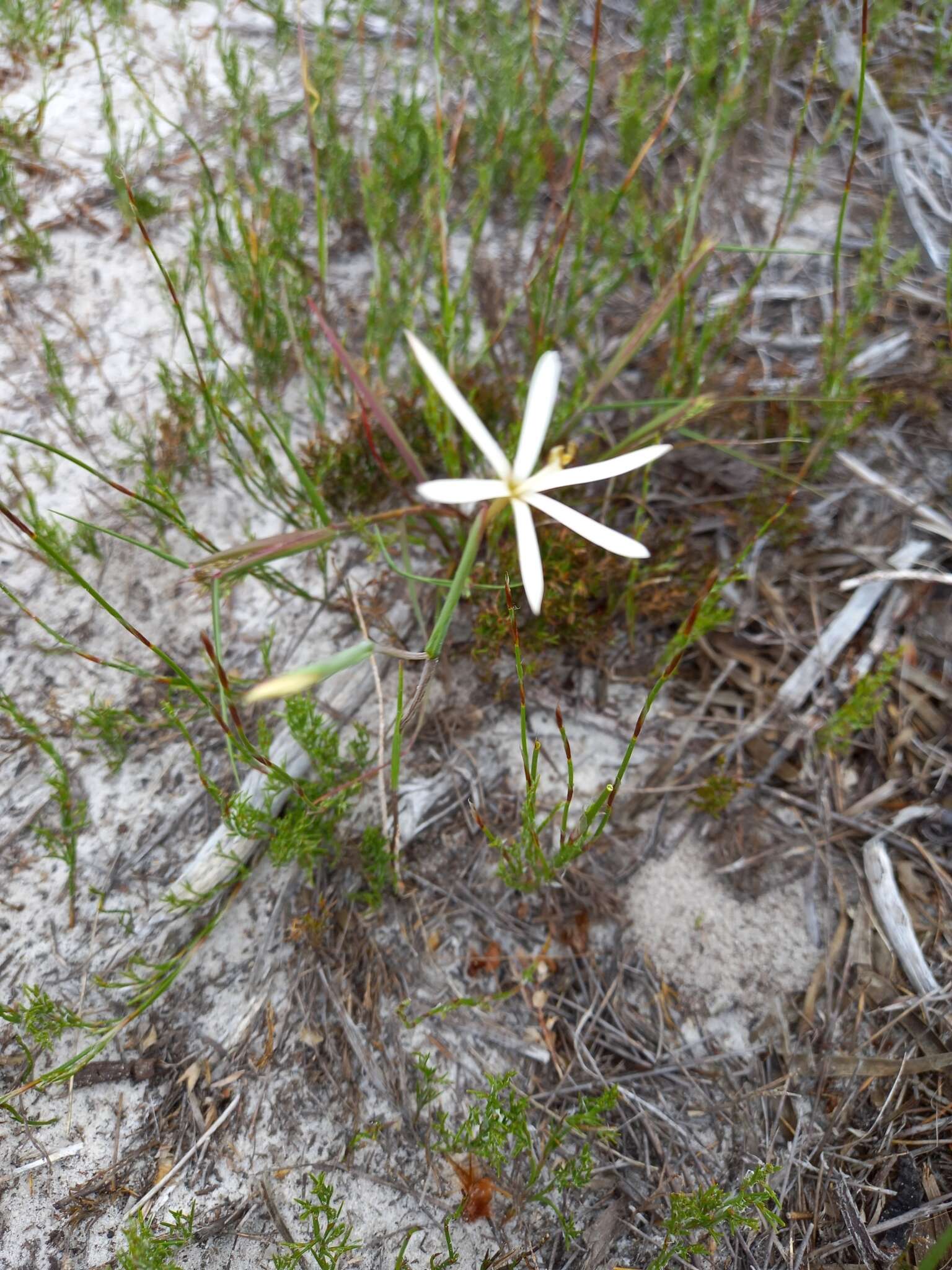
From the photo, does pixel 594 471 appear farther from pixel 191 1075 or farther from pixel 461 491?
pixel 191 1075

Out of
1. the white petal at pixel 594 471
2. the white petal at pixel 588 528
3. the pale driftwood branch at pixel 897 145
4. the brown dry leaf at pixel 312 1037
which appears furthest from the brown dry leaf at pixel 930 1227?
the pale driftwood branch at pixel 897 145

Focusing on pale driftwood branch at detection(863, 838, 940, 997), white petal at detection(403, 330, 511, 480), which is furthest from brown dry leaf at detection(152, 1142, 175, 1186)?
pale driftwood branch at detection(863, 838, 940, 997)

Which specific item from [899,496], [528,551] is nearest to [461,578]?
[528,551]

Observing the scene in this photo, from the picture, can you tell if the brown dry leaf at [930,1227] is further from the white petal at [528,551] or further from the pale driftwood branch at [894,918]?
the white petal at [528,551]

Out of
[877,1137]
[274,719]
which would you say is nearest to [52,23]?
[274,719]

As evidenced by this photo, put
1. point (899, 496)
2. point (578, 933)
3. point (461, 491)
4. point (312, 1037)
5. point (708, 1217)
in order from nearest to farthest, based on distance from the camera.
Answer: point (461, 491) → point (708, 1217) → point (312, 1037) → point (578, 933) → point (899, 496)

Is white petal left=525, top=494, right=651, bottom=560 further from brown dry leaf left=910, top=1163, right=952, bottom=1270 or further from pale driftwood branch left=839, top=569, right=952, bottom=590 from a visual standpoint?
brown dry leaf left=910, top=1163, right=952, bottom=1270

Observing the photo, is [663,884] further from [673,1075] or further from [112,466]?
[112,466]
